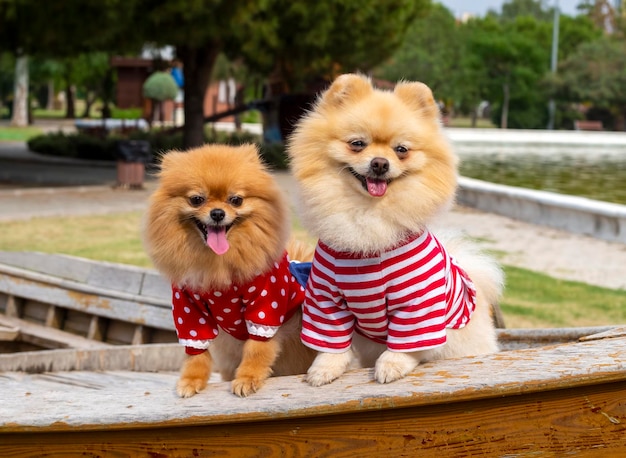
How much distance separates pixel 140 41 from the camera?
16.5 meters

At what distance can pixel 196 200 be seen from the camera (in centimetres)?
291

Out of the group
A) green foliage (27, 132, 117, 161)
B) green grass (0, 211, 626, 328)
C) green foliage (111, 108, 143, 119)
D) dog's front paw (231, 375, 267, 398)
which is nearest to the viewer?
dog's front paw (231, 375, 267, 398)

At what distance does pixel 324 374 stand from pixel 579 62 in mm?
55623

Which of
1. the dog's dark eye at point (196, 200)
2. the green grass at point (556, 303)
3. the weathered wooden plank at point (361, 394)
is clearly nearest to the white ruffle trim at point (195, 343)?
the weathered wooden plank at point (361, 394)

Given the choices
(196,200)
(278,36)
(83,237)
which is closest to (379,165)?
(196,200)

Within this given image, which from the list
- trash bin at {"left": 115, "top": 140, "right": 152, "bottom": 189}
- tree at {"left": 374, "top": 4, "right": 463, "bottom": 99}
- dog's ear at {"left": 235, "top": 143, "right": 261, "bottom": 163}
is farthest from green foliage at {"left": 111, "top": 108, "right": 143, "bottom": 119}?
dog's ear at {"left": 235, "top": 143, "right": 261, "bottom": 163}

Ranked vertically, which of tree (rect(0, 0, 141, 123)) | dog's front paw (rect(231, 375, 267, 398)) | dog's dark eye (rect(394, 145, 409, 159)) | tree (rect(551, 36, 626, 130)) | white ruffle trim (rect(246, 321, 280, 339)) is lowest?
dog's front paw (rect(231, 375, 267, 398))

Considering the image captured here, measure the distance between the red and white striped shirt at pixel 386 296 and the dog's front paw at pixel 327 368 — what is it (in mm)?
29

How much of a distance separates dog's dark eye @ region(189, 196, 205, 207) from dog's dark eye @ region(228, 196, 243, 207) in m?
0.10

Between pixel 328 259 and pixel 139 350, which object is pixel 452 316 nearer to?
pixel 328 259

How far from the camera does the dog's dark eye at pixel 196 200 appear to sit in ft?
9.53

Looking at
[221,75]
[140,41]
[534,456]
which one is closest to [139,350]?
[534,456]

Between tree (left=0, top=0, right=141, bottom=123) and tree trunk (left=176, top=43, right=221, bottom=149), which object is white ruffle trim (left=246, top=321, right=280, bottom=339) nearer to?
tree (left=0, top=0, right=141, bottom=123)

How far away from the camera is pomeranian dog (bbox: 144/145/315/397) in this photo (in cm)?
292
